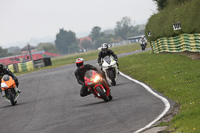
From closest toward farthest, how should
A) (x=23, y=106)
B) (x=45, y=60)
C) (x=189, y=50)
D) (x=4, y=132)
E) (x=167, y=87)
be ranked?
1. (x=4, y=132)
2. (x=167, y=87)
3. (x=23, y=106)
4. (x=189, y=50)
5. (x=45, y=60)

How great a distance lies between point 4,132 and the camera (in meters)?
10.8

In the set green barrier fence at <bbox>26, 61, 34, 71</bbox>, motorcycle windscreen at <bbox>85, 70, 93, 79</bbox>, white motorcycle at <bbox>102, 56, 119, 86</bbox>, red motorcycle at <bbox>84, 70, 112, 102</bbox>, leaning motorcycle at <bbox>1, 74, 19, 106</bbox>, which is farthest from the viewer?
green barrier fence at <bbox>26, 61, 34, 71</bbox>

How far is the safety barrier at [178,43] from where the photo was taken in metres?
25.3

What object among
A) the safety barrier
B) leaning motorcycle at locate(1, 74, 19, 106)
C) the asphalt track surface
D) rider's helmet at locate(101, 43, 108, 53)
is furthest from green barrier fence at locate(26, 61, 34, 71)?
the asphalt track surface

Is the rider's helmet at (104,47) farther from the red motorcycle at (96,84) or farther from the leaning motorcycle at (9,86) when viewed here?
the red motorcycle at (96,84)

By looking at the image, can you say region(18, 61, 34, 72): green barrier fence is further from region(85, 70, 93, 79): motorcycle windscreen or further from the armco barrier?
region(85, 70, 93, 79): motorcycle windscreen

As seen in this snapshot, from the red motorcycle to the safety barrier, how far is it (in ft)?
39.8

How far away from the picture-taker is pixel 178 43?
100 ft

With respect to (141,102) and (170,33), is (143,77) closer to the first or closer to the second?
(141,102)

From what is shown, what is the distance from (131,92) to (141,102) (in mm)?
2823

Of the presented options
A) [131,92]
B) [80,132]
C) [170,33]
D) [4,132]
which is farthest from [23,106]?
[170,33]

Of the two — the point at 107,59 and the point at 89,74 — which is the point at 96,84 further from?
the point at 107,59

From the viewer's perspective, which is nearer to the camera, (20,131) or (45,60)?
(20,131)

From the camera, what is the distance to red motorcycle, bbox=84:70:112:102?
13.0 meters
